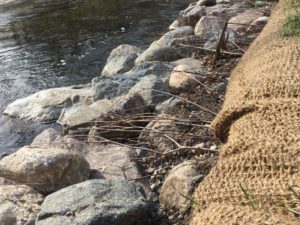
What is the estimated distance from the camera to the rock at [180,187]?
3.08 metres

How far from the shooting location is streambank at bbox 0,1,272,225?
311cm

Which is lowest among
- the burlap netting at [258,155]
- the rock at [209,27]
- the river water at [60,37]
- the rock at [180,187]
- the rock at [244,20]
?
the river water at [60,37]

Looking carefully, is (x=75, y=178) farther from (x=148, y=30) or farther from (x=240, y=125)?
(x=148, y=30)

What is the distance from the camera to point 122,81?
604 centimetres

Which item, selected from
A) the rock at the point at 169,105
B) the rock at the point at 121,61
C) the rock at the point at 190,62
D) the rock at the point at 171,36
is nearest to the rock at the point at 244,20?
the rock at the point at 171,36

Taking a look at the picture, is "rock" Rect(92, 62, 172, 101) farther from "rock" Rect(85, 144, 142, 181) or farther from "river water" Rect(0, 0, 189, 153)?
"rock" Rect(85, 144, 142, 181)

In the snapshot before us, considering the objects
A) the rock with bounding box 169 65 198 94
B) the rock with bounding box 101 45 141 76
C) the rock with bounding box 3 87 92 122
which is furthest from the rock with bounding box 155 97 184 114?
the rock with bounding box 101 45 141 76

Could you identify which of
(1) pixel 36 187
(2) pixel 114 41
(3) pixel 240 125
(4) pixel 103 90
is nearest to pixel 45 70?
(2) pixel 114 41

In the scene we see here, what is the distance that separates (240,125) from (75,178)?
1801mm

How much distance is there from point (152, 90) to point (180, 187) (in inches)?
84.8

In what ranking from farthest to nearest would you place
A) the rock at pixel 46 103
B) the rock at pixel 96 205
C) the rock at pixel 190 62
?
the rock at pixel 46 103 < the rock at pixel 190 62 < the rock at pixel 96 205

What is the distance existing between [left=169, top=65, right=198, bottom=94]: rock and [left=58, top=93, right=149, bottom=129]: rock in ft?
1.33

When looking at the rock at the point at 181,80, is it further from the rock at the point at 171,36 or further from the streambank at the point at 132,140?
the rock at the point at 171,36

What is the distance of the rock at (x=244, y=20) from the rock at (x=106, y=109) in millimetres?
2607
